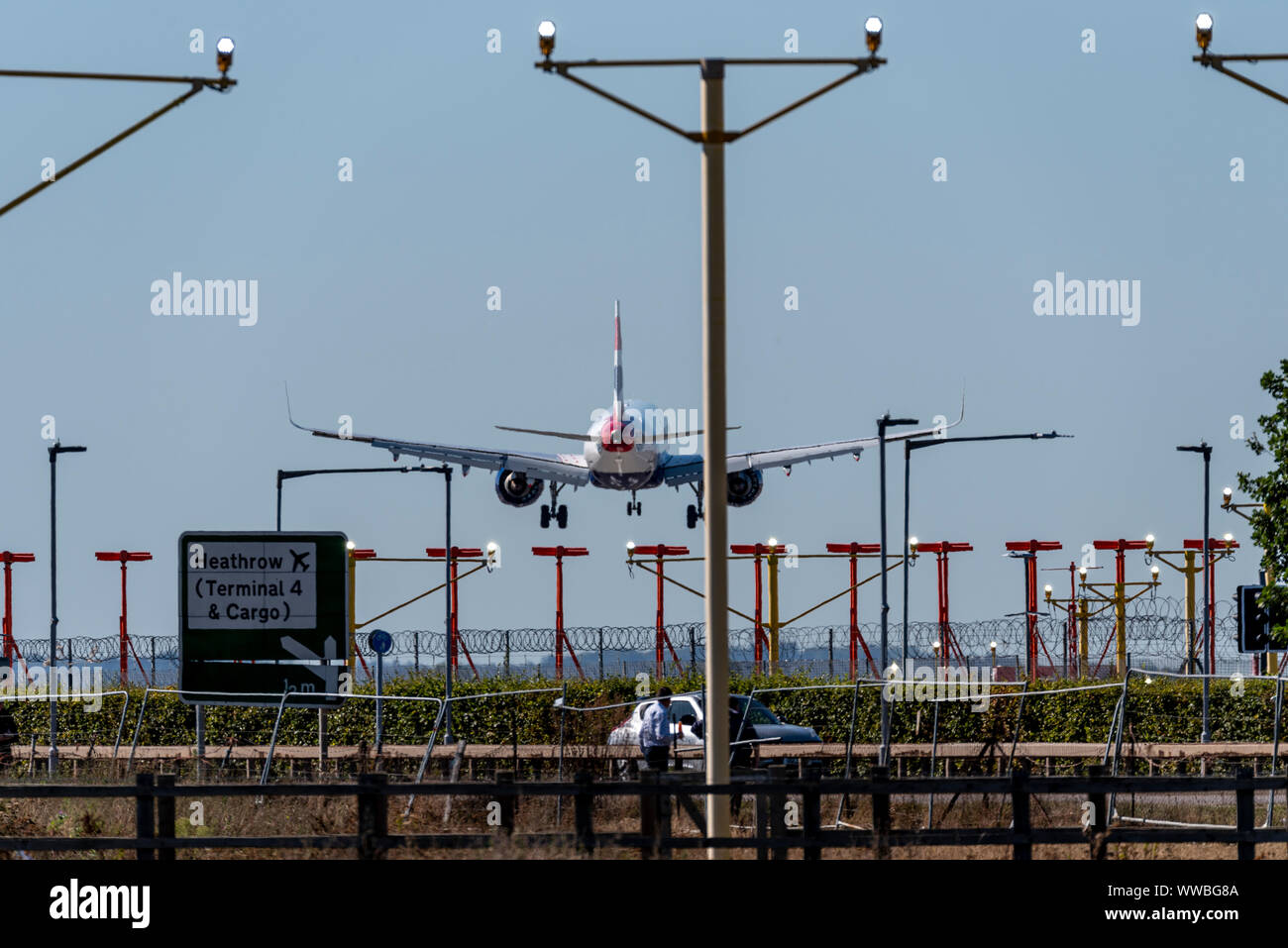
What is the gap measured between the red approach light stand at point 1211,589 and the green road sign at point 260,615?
26.9 m

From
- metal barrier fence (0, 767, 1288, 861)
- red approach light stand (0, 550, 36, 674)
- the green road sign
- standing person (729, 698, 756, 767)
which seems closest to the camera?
metal barrier fence (0, 767, 1288, 861)

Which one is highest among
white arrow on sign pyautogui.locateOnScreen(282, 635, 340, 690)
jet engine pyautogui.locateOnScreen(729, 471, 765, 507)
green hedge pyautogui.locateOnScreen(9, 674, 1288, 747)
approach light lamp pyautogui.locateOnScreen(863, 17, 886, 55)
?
approach light lamp pyautogui.locateOnScreen(863, 17, 886, 55)

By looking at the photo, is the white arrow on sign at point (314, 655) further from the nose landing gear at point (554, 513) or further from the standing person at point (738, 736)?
the nose landing gear at point (554, 513)

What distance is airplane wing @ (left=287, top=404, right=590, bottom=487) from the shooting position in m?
66.4

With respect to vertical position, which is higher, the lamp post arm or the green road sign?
the lamp post arm

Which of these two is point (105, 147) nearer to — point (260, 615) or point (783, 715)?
point (260, 615)

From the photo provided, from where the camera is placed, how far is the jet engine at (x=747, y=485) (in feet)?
223

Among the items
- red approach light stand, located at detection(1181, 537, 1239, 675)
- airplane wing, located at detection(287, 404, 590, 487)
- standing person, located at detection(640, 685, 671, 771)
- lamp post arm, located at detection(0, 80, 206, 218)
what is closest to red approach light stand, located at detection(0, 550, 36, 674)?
airplane wing, located at detection(287, 404, 590, 487)

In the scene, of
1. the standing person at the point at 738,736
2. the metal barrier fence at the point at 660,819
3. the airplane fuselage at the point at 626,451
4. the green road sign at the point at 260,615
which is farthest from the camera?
the airplane fuselage at the point at 626,451

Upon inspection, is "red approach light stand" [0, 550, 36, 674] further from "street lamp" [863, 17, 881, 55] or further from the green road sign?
"street lamp" [863, 17, 881, 55]

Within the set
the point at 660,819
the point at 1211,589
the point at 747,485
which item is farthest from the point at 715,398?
the point at 747,485

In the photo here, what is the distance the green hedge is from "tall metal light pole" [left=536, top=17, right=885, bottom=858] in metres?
21.6

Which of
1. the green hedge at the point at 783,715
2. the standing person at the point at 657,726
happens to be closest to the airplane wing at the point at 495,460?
the green hedge at the point at 783,715

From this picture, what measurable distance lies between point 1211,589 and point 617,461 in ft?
60.1
